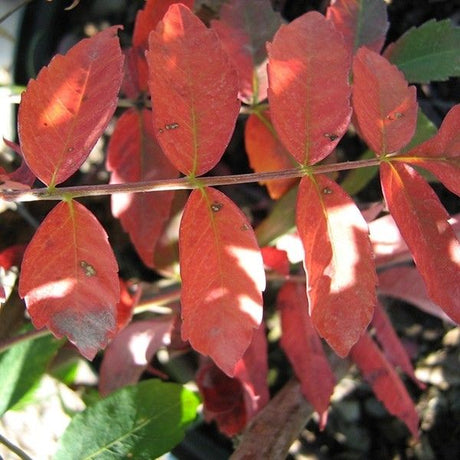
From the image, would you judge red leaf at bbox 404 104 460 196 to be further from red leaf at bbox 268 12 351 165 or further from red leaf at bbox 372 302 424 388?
red leaf at bbox 372 302 424 388

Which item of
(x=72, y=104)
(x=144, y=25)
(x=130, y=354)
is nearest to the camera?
(x=72, y=104)

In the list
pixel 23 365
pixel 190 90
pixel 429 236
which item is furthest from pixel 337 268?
pixel 23 365

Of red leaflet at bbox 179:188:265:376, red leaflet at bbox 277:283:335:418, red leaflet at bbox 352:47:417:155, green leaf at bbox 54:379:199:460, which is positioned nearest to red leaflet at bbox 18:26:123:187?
red leaflet at bbox 179:188:265:376

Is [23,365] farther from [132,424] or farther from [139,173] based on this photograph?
[139,173]

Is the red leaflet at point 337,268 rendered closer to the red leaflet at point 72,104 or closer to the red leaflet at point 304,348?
the red leaflet at point 72,104

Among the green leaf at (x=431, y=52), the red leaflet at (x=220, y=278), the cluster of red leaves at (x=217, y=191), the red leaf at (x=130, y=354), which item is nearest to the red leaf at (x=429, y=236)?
the cluster of red leaves at (x=217, y=191)

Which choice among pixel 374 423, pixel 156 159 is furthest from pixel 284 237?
pixel 374 423

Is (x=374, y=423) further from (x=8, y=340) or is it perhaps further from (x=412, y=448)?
(x=8, y=340)
